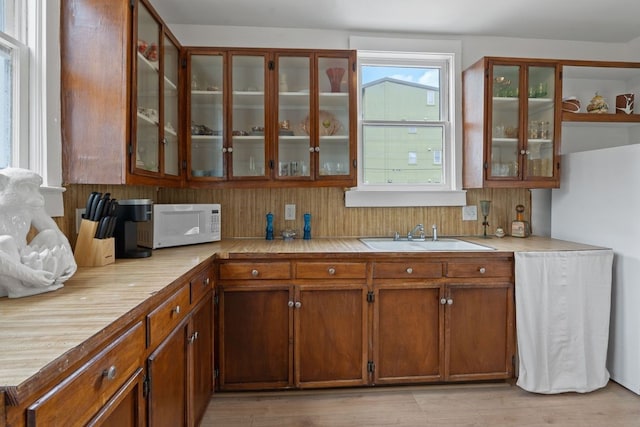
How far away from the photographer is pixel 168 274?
1528 mm

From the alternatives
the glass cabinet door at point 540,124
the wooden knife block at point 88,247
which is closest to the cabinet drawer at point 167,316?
the wooden knife block at point 88,247

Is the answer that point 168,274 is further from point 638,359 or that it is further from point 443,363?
point 638,359

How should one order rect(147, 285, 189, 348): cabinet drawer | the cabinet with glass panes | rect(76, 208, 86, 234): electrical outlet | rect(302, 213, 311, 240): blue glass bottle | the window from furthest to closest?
rect(302, 213, 311, 240): blue glass bottle → the cabinet with glass panes → rect(76, 208, 86, 234): electrical outlet → the window → rect(147, 285, 189, 348): cabinet drawer

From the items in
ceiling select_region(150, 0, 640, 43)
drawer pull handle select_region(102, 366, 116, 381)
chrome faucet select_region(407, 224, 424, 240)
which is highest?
ceiling select_region(150, 0, 640, 43)

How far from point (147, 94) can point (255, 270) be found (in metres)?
1.11

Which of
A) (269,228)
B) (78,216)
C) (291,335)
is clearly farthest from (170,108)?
(291,335)

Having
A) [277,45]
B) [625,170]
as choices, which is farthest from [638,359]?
[277,45]

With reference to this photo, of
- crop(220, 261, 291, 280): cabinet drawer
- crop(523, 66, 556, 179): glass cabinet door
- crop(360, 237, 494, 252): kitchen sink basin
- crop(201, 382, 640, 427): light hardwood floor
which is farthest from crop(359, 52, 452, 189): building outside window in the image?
crop(201, 382, 640, 427): light hardwood floor

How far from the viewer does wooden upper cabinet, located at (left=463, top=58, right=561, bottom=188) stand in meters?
2.59

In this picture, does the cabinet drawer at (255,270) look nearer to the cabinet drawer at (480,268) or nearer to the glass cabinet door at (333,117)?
the glass cabinet door at (333,117)

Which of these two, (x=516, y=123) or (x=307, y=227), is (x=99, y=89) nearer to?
(x=307, y=227)

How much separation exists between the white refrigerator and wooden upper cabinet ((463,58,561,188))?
0.73 feet

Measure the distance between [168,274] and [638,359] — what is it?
8.66 feet

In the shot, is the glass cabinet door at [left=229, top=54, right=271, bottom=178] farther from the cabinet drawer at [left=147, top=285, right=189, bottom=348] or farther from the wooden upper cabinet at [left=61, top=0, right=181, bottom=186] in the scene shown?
the cabinet drawer at [left=147, top=285, right=189, bottom=348]
